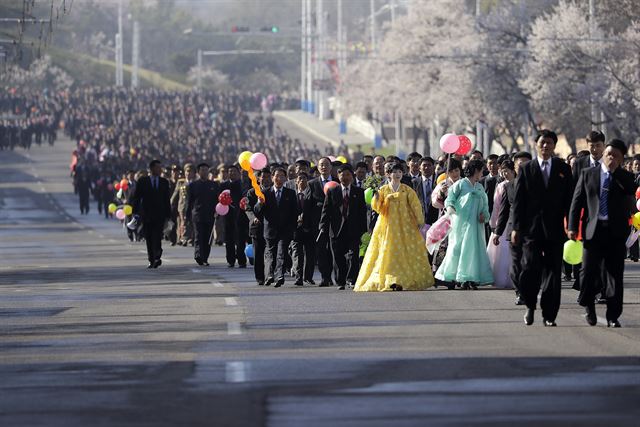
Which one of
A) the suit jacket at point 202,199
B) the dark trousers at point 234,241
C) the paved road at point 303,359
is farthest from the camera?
Result: the suit jacket at point 202,199

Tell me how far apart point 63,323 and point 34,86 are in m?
180

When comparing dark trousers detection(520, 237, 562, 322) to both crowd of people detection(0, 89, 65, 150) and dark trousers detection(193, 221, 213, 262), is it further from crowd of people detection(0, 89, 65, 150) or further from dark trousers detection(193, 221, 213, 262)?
crowd of people detection(0, 89, 65, 150)

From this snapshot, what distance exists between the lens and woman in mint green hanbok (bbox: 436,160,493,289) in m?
23.8

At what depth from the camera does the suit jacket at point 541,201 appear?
1817cm

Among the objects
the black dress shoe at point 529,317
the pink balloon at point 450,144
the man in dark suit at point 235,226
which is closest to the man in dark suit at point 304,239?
the pink balloon at point 450,144

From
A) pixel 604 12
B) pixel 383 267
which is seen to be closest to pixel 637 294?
pixel 383 267

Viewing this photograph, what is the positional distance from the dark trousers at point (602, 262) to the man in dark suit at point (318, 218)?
8.10 meters

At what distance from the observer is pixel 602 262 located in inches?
715

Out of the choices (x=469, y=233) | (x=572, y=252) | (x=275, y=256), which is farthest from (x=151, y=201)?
(x=572, y=252)

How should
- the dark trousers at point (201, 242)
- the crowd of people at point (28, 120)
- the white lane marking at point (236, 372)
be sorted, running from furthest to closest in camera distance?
the crowd of people at point (28, 120)
the dark trousers at point (201, 242)
the white lane marking at point (236, 372)

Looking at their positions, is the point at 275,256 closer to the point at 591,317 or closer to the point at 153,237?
the point at 153,237

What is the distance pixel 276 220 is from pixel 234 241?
7.03 metres

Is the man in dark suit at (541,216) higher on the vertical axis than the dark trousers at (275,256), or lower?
higher

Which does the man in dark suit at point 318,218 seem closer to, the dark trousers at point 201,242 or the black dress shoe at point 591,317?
the dark trousers at point 201,242
